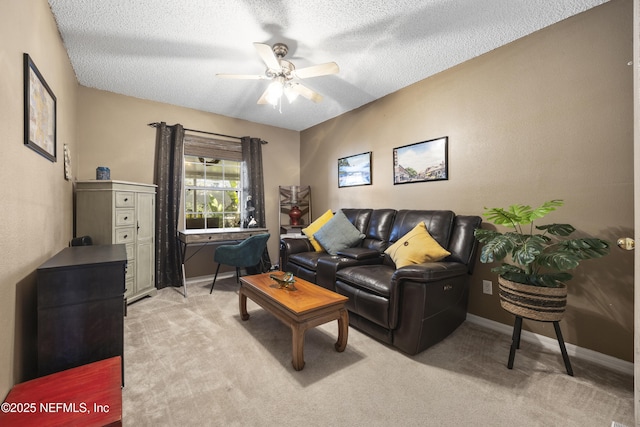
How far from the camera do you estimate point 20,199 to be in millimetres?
1331

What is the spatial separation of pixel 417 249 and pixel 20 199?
268 cm

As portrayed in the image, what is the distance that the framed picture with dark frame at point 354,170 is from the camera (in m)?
3.71

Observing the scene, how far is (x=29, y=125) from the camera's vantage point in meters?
1.41

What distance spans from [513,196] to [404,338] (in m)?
1.59

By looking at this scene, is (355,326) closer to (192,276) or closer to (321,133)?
(192,276)

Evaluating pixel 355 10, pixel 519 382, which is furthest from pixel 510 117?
pixel 519 382

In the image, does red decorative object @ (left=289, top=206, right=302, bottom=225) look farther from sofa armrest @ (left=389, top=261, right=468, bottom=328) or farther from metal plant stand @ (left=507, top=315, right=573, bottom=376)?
metal plant stand @ (left=507, top=315, right=573, bottom=376)

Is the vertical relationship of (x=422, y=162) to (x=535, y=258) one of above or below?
above

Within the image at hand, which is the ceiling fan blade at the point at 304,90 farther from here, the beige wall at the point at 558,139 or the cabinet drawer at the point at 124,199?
the cabinet drawer at the point at 124,199

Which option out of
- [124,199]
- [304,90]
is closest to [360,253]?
[304,90]

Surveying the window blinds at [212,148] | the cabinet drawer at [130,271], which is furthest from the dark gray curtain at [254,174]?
the cabinet drawer at [130,271]

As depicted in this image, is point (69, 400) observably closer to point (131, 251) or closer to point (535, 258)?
point (131, 251)

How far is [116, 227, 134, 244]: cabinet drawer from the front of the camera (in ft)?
9.23

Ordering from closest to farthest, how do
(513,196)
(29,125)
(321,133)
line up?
(29,125) < (513,196) < (321,133)
